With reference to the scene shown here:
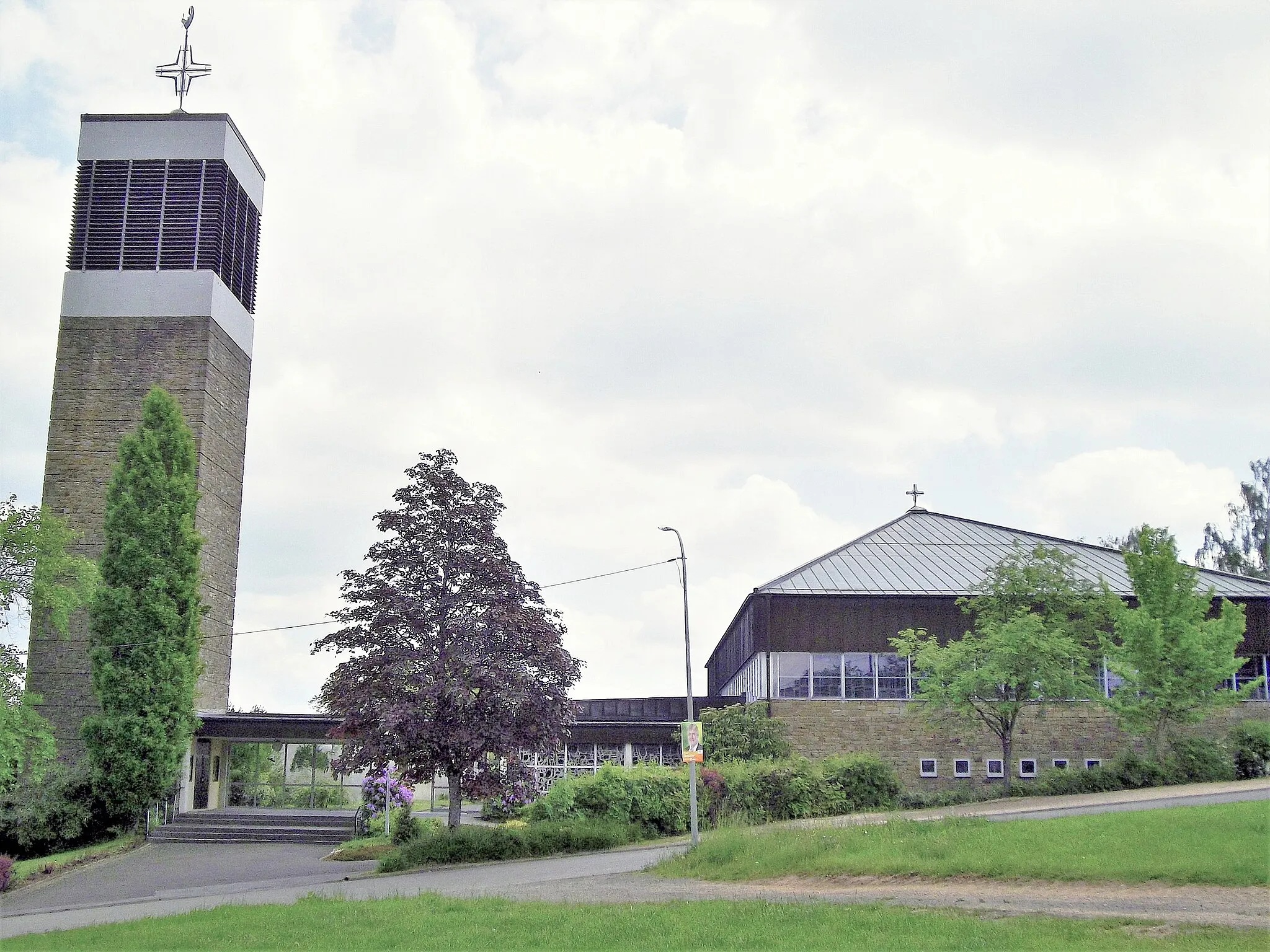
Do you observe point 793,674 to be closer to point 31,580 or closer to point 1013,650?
point 1013,650

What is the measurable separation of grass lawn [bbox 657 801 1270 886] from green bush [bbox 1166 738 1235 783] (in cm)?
1368

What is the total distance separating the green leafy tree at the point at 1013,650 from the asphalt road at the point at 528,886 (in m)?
4.01

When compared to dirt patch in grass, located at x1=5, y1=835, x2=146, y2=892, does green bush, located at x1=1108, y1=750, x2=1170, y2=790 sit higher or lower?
higher

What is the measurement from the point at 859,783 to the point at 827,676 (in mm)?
6299

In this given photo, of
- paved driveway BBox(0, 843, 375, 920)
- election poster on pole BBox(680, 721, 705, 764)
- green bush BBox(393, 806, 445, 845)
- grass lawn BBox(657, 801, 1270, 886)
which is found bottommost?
paved driveway BBox(0, 843, 375, 920)

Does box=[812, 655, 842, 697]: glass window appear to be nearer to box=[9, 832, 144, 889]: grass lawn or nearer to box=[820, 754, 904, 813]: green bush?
box=[820, 754, 904, 813]: green bush

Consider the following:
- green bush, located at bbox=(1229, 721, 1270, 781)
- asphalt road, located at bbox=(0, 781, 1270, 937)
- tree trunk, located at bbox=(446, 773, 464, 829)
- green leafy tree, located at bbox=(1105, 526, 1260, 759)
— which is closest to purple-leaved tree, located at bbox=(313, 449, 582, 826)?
tree trunk, located at bbox=(446, 773, 464, 829)

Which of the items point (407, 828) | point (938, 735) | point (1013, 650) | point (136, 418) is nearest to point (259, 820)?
point (407, 828)

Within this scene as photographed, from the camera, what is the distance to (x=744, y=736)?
38.1 m

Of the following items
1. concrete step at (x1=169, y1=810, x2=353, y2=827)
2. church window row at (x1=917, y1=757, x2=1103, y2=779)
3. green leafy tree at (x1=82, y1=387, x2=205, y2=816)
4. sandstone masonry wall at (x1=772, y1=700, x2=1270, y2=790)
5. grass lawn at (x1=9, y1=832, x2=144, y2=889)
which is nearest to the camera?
grass lawn at (x1=9, y1=832, x2=144, y2=889)

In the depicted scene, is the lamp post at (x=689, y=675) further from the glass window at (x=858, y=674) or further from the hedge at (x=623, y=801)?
the glass window at (x=858, y=674)

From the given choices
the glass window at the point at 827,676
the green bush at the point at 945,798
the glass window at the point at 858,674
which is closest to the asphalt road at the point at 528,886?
the green bush at the point at 945,798

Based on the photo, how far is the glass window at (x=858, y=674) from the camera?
4075cm

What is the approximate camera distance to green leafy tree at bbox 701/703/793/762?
38.0 meters
